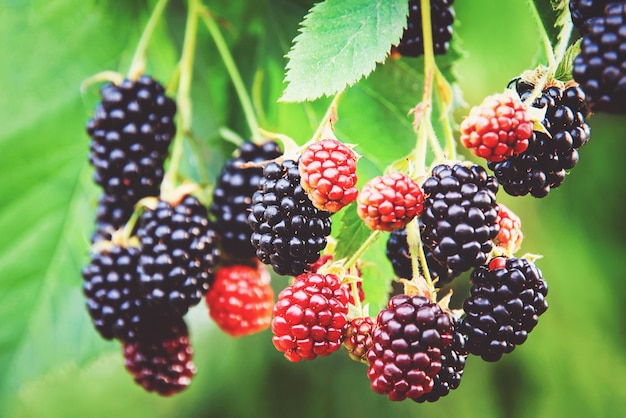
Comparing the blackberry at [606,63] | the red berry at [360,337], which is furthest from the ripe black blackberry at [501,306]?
the blackberry at [606,63]

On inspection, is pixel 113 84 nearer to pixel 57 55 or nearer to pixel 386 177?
pixel 57 55

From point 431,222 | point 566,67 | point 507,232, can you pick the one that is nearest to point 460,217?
point 431,222

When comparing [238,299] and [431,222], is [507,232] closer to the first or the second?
[431,222]

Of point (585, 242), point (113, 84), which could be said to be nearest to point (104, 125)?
point (113, 84)

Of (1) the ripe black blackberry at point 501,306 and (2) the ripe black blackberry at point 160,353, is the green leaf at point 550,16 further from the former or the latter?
(2) the ripe black blackberry at point 160,353

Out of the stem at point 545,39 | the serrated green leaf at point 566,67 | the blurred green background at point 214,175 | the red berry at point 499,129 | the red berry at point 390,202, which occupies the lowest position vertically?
the blurred green background at point 214,175

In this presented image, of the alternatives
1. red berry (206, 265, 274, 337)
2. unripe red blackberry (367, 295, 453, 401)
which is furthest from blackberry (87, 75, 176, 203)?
unripe red blackberry (367, 295, 453, 401)

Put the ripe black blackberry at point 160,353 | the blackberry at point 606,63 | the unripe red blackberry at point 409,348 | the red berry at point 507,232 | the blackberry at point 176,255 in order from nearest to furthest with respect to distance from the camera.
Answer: the blackberry at point 606,63 < the unripe red blackberry at point 409,348 < the red berry at point 507,232 < the blackberry at point 176,255 < the ripe black blackberry at point 160,353
